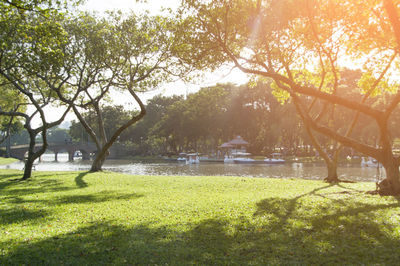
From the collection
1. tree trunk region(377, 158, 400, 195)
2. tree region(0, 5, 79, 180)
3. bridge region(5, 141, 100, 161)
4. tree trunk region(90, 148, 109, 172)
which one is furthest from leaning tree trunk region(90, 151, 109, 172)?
bridge region(5, 141, 100, 161)

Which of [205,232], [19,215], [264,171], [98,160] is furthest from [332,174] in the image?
[264,171]

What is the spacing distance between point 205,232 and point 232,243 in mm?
915

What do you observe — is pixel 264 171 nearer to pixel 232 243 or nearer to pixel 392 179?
pixel 392 179

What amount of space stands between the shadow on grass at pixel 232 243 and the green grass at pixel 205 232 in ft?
0.06

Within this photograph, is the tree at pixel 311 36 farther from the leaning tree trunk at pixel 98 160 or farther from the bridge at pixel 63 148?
the bridge at pixel 63 148

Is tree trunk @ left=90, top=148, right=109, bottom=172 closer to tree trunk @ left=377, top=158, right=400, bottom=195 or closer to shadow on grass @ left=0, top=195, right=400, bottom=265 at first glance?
shadow on grass @ left=0, top=195, right=400, bottom=265

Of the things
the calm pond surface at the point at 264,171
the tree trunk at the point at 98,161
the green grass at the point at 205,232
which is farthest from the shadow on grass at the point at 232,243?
the calm pond surface at the point at 264,171

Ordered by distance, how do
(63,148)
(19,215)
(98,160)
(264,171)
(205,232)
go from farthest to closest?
(63,148), (264,171), (98,160), (19,215), (205,232)

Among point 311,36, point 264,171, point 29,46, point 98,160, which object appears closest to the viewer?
point 311,36

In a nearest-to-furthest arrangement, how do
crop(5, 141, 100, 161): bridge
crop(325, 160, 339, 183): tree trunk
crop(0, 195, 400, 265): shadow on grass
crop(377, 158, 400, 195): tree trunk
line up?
crop(0, 195, 400, 265): shadow on grass < crop(377, 158, 400, 195): tree trunk < crop(325, 160, 339, 183): tree trunk < crop(5, 141, 100, 161): bridge

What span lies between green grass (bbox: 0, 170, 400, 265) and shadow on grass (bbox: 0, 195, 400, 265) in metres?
0.02

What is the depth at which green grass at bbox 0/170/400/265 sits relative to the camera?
5.96m

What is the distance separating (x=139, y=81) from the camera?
79.9 feet

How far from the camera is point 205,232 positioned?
7.40 m
